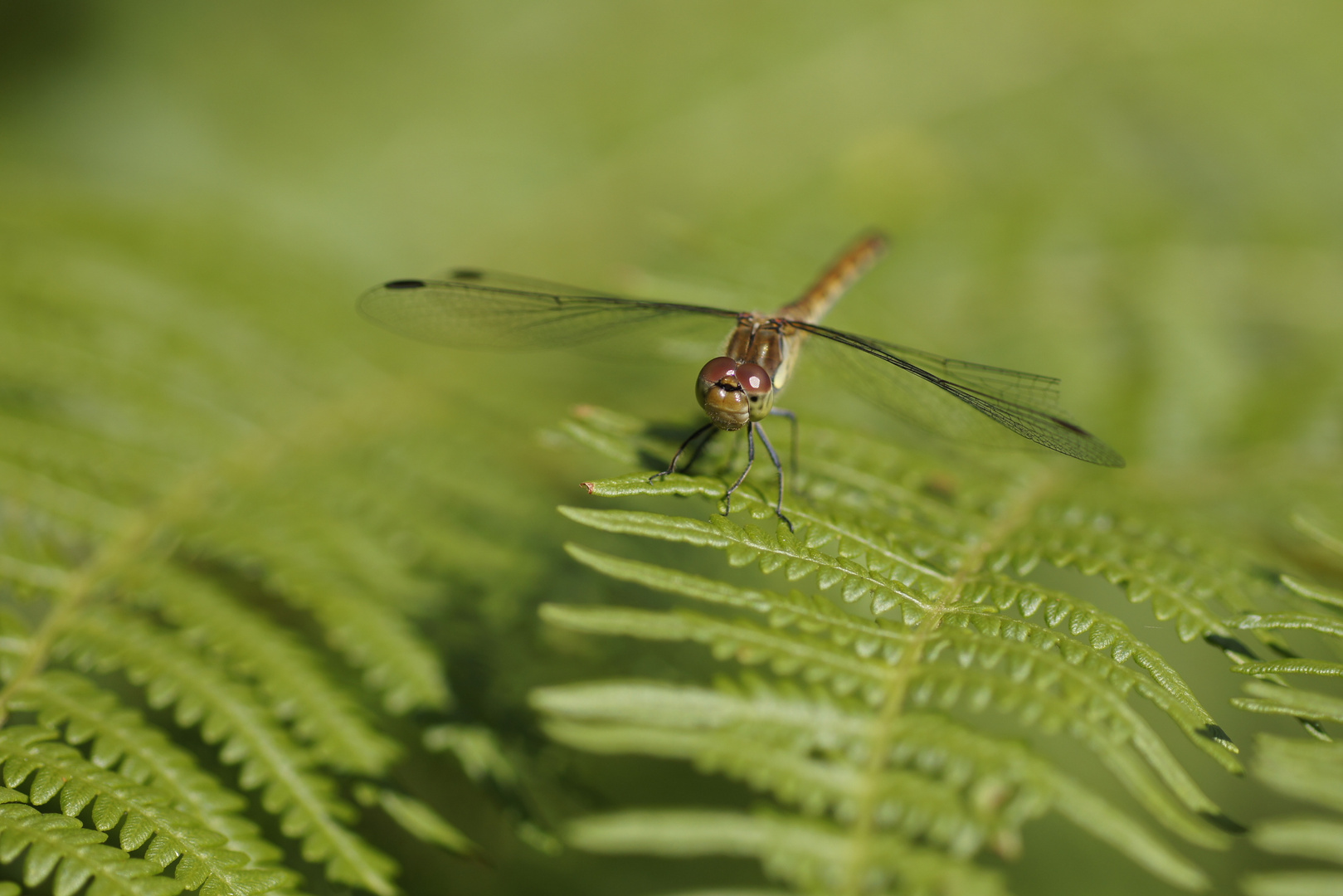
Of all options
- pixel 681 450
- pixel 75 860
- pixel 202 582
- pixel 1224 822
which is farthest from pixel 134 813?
pixel 1224 822

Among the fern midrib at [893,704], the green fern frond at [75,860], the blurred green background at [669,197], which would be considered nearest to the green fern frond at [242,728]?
the green fern frond at [75,860]

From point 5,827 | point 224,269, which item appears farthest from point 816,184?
point 5,827

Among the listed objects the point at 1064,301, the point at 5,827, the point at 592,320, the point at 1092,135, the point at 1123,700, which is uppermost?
the point at 1092,135

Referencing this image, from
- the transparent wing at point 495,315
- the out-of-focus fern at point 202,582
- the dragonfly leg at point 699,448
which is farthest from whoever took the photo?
the transparent wing at point 495,315

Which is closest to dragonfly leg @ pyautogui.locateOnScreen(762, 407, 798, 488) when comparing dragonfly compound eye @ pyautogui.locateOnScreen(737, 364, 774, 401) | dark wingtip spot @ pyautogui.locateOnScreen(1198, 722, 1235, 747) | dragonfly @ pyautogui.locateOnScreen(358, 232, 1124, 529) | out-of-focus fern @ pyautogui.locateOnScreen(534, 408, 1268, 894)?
dragonfly @ pyautogui.locateOnScreen(358, 232, 1124, 529)

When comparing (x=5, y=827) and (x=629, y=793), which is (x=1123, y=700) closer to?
(x=5, y=827)

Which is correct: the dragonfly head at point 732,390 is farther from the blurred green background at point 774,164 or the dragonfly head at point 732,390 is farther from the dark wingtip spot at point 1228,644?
the dark wingtip spot at point 1228,644

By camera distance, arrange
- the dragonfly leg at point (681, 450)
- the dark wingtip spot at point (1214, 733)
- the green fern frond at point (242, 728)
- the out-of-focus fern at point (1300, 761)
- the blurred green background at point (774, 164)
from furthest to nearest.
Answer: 1. the blurred green background at point (774, 164)
2. the dragonfly leg at point (681, 450)
3. the green fern frond at point (242, 728)
4. the dark wingtip spot at point (1214, 733)
5. the out-of-focus fern at point (1300, 761)
